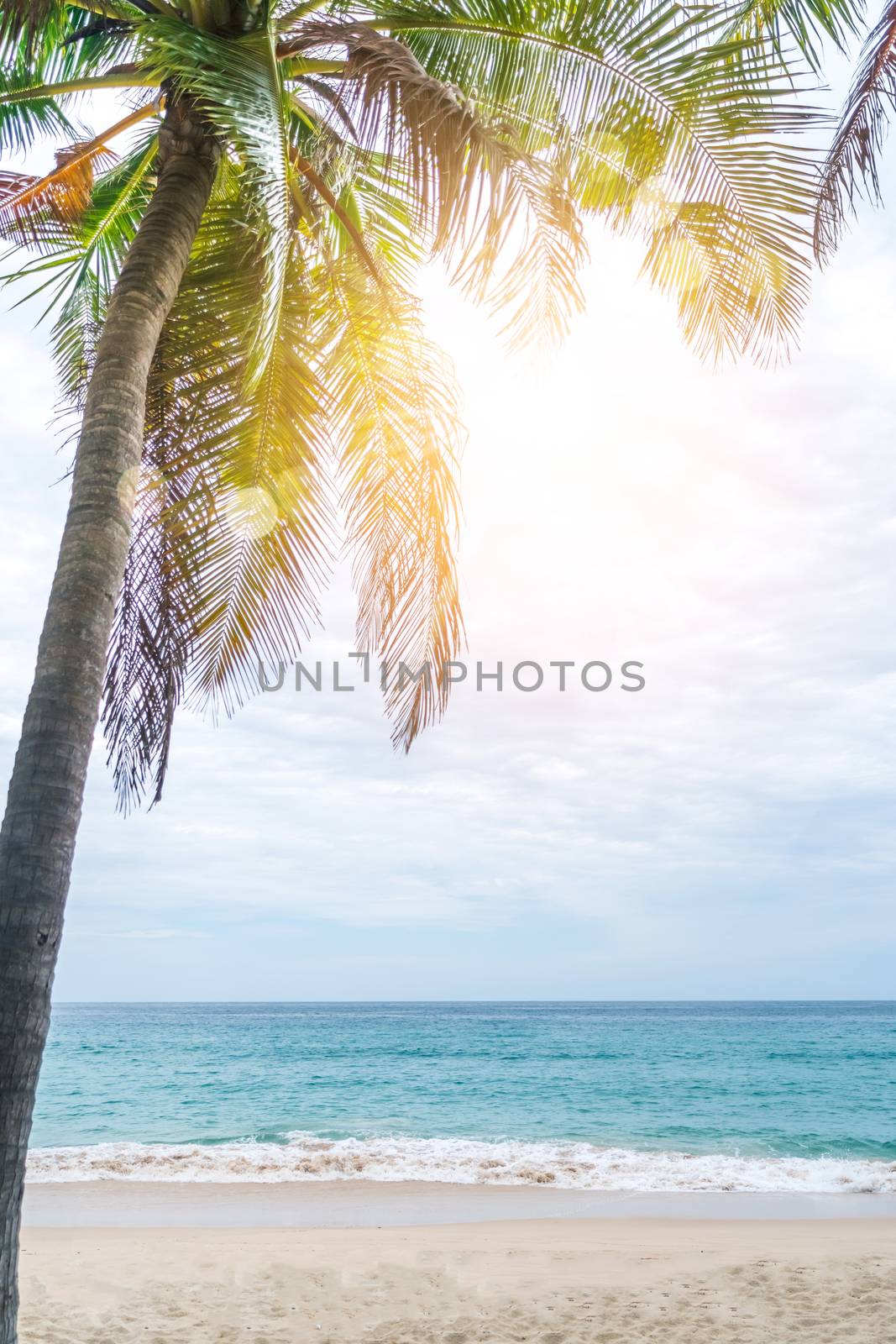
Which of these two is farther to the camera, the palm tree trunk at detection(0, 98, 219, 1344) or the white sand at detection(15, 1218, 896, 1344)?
the white sand at detection(15, 1218, 896, 1344)

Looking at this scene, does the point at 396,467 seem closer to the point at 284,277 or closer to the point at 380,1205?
the point at 284,277

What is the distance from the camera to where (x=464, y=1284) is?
6855mm

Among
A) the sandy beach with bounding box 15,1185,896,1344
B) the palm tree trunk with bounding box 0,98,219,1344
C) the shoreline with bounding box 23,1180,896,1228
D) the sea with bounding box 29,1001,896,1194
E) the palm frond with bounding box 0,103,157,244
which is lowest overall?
the sea with bounding box 29,1001,896,1194

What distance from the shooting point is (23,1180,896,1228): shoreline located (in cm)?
966

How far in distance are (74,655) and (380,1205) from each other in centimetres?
945

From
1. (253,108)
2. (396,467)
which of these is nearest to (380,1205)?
(396,467)

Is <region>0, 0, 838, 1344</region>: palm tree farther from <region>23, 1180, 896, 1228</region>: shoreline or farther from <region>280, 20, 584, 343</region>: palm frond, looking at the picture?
<region>23, 1180, 896, 1228</region>: shoreline

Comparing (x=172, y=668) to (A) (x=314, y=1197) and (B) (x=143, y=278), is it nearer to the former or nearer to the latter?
(B) (x=143, y=278)

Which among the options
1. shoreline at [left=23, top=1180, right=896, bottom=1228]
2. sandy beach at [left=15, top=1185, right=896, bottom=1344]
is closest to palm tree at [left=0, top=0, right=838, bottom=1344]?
sandy beach at [left=15, top=1185, right=896, bottom=1344]

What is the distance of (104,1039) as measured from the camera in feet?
146

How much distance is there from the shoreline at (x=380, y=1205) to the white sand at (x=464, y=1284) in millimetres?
519

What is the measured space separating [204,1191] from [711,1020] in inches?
2163

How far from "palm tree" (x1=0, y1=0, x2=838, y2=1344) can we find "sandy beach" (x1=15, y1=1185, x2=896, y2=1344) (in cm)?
359

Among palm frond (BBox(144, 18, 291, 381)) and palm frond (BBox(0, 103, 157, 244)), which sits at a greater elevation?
palm frond (BBox(0, 103, 157, 244))
